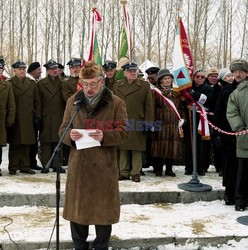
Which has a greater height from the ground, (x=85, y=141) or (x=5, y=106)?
(x=5, y=106)

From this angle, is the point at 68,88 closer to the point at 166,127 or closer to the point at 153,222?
the point at 166,127

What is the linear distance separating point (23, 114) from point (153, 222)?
10.3ft

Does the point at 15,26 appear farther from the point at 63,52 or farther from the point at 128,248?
the point at 128,248

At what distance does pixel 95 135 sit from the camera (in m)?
3.42

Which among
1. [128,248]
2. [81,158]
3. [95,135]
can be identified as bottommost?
[128,248]

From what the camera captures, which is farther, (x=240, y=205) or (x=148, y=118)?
(x=148, y=118)

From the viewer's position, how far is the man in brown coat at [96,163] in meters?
3.54

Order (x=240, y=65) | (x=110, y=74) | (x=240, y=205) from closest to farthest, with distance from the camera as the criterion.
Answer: (x=240, y=65)
(x=240, y=205)
(x=110, y=74)

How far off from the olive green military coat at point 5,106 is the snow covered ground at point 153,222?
736 mm

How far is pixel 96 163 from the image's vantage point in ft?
11.7

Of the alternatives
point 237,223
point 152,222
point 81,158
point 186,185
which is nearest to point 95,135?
point 81,158

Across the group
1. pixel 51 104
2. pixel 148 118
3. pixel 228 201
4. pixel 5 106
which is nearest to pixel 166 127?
pixel 148 118

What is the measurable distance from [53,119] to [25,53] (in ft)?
54.1

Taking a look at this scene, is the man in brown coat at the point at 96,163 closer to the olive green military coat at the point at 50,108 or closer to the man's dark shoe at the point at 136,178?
the man's dark shoe at the point at 136,178
